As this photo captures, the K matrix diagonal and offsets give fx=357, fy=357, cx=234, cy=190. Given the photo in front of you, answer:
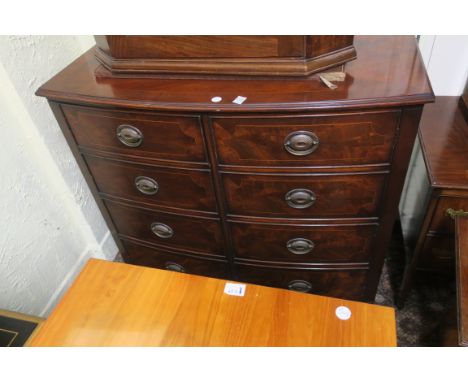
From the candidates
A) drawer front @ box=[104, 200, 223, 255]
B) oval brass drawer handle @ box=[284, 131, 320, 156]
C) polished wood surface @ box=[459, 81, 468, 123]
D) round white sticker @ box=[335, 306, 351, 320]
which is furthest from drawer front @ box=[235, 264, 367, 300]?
polished wood surface @ box=[459, 81, 468, 123]

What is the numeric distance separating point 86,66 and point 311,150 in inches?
27.6

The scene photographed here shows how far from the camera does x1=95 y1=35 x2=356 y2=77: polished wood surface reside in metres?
0.84

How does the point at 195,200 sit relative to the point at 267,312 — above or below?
above

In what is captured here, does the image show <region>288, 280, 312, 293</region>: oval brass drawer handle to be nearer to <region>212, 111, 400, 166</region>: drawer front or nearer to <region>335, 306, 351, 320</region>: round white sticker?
<region>335, 306, 351, 320</region>: round white sticker

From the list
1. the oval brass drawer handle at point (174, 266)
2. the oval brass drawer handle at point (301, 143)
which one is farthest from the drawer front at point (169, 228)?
the oval brass drawer handle at point (301, 143)

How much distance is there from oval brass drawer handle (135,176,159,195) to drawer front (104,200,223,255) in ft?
0.32

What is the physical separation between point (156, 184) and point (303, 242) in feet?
1.59

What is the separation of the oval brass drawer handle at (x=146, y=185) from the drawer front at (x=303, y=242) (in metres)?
0.26

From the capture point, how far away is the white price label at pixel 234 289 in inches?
34.5

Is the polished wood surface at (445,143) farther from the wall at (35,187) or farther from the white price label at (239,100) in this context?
the wall at (35,187)

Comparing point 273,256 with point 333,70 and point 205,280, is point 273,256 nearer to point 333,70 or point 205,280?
point 205,280

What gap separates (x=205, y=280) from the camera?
0.91m

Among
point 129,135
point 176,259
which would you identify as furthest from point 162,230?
point 129,135
